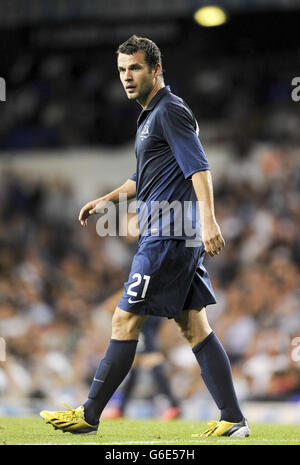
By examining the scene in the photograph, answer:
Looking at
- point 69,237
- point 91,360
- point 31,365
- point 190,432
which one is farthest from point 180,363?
point 190,432

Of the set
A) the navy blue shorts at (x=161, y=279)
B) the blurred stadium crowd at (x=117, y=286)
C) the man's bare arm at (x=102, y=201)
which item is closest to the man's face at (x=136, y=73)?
the man's bare arm at (x=102, y=201)

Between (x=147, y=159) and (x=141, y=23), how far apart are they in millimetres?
8923

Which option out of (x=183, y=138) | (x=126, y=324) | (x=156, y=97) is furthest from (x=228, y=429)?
(x=156, y=97)

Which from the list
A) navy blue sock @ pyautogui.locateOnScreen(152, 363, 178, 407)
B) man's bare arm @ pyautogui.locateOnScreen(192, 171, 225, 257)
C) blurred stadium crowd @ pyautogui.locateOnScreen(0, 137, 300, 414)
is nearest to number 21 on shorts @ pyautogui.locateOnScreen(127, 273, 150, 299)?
man's bare arm @ pyautogui.locateOnScreen(192, 171, 225, 257)

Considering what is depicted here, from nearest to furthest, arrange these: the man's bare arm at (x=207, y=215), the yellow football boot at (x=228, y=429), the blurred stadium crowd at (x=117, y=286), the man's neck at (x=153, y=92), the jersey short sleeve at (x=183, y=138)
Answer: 1. the man's bare arm at (x=207, y=215)
2. the jersey short sleeve at (x=183, y=138)
3. the yellow football boot at (x=228, y=429)
4. the man's neck at (x=153, y=92)
5. the blurred stadium crowd at (x=117, y=286)

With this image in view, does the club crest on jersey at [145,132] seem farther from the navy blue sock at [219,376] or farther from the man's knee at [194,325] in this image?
the navy blue sock at [219,376]

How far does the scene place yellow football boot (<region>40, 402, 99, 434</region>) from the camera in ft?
15.2

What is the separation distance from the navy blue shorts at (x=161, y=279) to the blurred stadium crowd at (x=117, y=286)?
5.42 metres

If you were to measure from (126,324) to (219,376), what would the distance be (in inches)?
24.5

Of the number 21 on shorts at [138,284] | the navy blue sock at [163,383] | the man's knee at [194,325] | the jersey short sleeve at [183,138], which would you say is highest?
the jersey short sleeve at [183,138]

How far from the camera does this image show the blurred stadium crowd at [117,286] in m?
10.5

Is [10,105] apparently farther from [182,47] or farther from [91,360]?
Answer: [91,360]

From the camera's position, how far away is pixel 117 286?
39.8 ft

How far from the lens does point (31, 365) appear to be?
11.2 meters
